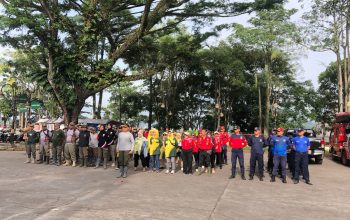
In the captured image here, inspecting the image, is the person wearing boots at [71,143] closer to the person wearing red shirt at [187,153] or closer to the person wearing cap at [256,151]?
the person wearing red shirt at [187,153]

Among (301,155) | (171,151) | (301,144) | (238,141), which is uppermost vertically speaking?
(238,141)

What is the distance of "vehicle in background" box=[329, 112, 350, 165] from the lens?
20.9 metres

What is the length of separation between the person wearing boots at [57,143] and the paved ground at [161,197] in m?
2.79

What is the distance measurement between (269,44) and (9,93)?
41.8 metres

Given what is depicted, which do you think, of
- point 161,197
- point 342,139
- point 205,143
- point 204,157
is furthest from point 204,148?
point 342,139

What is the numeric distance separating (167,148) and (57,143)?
4935 millimetres

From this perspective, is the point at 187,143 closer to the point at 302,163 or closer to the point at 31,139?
the point at 302,163

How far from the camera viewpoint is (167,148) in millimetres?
15523

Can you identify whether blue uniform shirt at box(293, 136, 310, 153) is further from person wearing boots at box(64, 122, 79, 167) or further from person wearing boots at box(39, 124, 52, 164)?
person wearing boots at box(39, 124, 52, 164)

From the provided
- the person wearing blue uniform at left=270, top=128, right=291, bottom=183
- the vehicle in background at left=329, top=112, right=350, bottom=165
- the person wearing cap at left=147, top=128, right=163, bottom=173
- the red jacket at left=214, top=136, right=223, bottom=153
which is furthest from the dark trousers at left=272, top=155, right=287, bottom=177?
the vehicle in background at left=329, top=112, right=350, bottom=165

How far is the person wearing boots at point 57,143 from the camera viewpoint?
56.6 ft

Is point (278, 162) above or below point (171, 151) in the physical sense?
below

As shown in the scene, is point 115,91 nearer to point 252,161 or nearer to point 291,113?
point 291,113

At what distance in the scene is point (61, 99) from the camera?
989 inches
